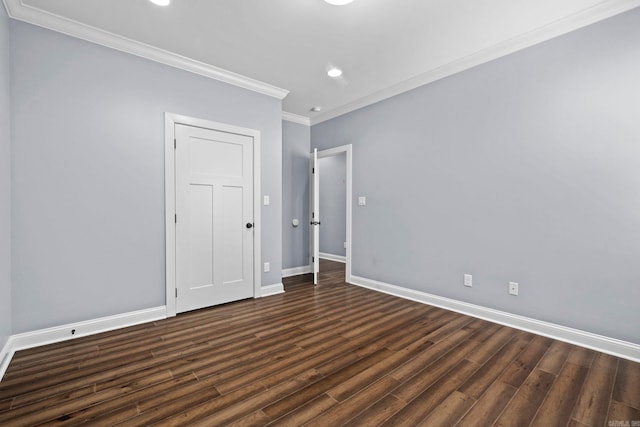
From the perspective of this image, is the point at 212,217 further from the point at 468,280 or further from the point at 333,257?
the point at 333,257

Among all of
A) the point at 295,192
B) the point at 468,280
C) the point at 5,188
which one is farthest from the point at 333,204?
the point at 5,188

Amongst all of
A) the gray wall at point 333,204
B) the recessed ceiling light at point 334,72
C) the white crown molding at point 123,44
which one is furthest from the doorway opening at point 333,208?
the white crown molding at point 123,44

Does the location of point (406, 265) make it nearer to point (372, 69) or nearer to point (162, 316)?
point (372, 69)

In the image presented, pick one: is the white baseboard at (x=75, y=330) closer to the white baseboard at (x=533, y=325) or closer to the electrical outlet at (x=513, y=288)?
the white baseboard at (x=533, y=325)

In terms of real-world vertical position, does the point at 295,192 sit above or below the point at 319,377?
above

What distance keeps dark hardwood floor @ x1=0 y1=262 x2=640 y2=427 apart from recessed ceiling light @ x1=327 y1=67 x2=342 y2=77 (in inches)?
111

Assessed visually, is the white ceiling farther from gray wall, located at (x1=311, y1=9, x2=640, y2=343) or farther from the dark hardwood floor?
the dark hardwood floor

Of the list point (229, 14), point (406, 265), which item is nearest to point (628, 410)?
point (406, 265)

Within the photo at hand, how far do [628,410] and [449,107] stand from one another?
2.90 m

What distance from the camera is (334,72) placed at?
3369mm

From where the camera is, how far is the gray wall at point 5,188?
6.83 feet

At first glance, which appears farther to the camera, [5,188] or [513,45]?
[513,45]

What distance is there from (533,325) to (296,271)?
11.0 feet

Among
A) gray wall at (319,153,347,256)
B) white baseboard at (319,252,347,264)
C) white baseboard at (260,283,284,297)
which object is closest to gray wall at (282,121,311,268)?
white baseboard at (260,283,284,297)
